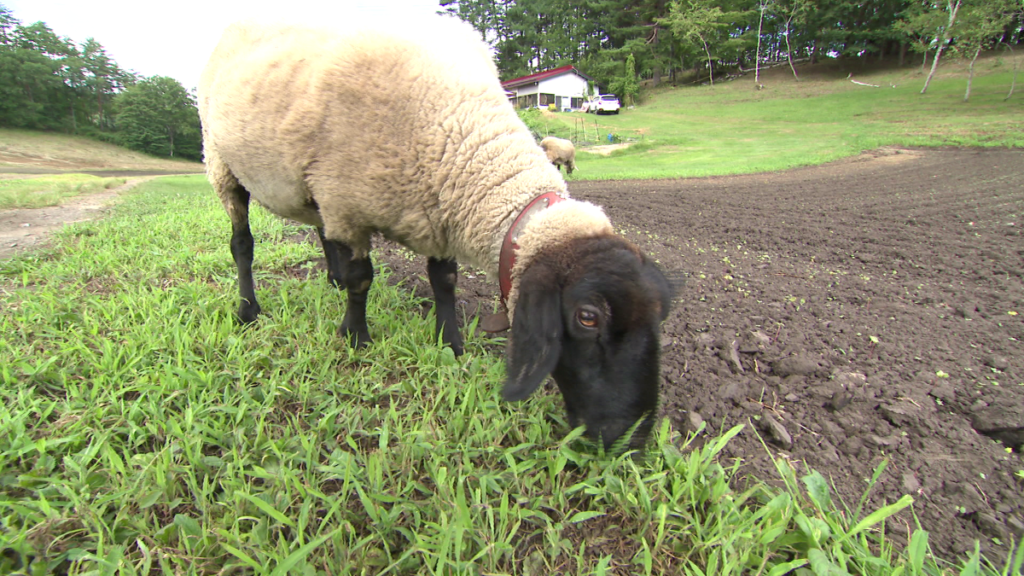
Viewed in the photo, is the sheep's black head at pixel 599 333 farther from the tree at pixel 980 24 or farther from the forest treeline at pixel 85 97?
the forest treeline at pixel 85 97

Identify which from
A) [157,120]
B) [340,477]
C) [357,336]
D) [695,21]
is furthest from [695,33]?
[340,477]

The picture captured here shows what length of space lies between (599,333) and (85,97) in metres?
56.2

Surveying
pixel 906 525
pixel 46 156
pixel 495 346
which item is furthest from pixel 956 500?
pixel 46 156

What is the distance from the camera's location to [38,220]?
6.17 meters

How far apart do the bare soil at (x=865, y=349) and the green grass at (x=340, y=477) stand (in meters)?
0.25

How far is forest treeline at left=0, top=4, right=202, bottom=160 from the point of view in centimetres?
3319

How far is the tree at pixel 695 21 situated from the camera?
43438 millimetres

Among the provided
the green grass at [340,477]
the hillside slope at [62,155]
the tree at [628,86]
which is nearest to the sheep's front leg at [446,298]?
the green grass at [340,477]

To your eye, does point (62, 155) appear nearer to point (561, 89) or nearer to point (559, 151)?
point (559, 151)

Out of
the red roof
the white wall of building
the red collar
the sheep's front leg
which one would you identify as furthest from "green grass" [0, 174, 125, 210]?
the white wall of building

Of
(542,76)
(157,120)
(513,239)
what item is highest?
(542,76)

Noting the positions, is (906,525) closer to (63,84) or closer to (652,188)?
(652,188)

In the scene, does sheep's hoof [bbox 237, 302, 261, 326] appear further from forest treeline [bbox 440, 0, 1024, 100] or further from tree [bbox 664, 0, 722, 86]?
tree [bbox 664, 0, 722, 86]

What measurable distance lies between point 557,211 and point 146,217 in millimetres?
7052
